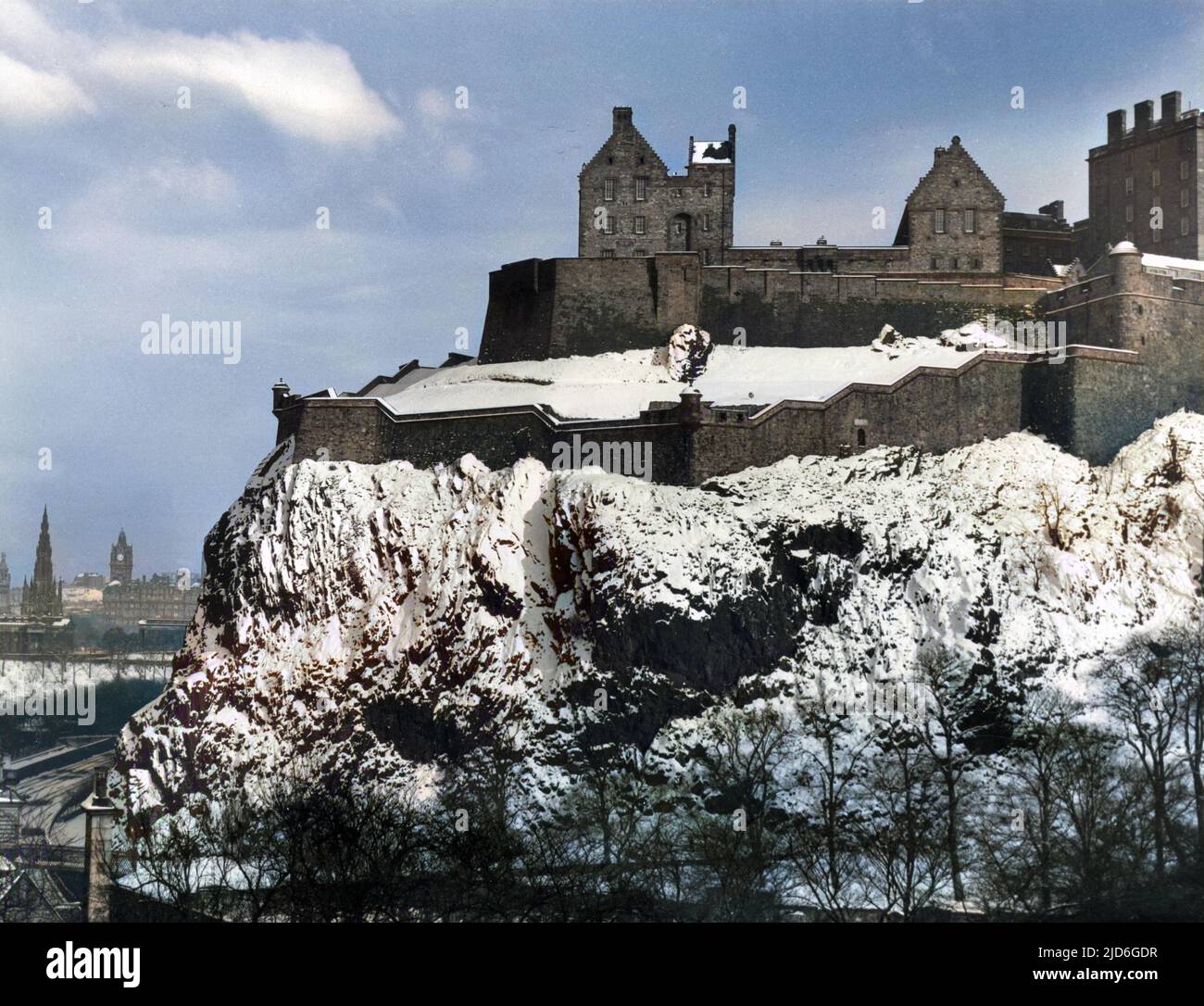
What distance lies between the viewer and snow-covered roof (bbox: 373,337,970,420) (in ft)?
124

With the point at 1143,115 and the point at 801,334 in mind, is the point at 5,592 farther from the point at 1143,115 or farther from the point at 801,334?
the point at 1143,115

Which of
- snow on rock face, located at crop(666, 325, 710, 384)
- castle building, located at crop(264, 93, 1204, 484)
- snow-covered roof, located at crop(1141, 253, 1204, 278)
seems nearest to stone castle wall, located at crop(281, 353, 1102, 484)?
castle building, located at crop(264, 93, 1204, 484)

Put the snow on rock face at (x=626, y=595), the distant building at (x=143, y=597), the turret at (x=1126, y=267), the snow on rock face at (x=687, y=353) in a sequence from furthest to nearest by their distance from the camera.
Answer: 1. the distant building at (x=143, y=597)
2. the snow on rock face at (x=687, y=353)
3. the turret at (x=1126, y=267)
4. the snow on rock face at (x=626, y=595)

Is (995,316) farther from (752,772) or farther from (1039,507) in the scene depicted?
(752,772)

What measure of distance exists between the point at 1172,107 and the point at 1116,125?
1394 mm

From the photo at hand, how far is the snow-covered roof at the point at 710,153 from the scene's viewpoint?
144ft

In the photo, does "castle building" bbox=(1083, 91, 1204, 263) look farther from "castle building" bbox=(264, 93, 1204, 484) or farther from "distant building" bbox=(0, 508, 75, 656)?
"distant building" bbox=(0, 508, 75, 656)

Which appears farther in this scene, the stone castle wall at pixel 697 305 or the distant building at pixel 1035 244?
the distant building at pixel 1035 244

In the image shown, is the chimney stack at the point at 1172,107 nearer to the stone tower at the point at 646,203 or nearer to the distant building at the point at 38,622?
the stone tower at the point at 646,203

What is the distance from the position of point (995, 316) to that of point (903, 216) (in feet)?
14.7

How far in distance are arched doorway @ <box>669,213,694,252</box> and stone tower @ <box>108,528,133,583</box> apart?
1517cm

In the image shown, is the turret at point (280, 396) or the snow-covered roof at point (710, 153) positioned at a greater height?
the snow-covered roof at point (710, 153)

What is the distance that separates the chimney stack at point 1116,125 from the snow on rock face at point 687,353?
12300 mm

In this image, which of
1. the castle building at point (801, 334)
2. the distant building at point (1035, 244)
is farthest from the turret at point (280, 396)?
the distant building at point (1035, 244)
